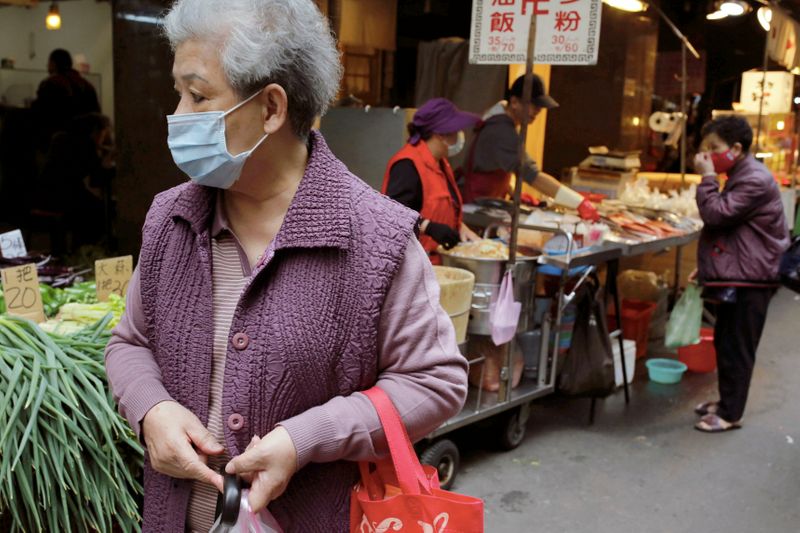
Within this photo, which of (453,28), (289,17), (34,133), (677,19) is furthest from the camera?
(677,19)

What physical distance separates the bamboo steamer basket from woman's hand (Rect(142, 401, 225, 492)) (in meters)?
2.26

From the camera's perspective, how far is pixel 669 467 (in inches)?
192

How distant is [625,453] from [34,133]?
548cm

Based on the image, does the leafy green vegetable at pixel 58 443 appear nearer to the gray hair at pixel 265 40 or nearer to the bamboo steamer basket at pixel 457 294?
the gray hair at pixel 265 40

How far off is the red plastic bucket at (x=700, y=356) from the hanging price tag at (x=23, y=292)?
201 inches

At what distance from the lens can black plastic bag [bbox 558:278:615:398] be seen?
4.99 m

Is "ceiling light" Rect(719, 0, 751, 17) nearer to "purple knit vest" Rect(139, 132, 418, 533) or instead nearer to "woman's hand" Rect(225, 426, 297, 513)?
"purple knit vest" Rect(139, 132, 418, 533)

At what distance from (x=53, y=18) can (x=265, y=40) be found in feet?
26.7

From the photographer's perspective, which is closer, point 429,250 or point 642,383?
point 429,250

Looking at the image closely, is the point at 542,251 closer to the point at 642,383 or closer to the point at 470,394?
the point at 470,394

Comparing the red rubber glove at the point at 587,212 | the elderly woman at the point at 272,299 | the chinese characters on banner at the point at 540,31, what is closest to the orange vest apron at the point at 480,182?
the red rubber glove at the point at 587,212

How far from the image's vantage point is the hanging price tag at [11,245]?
357 centimetres

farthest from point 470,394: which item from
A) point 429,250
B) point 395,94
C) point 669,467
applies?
point 395,94

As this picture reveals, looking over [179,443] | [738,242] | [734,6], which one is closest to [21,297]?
[179,443]
